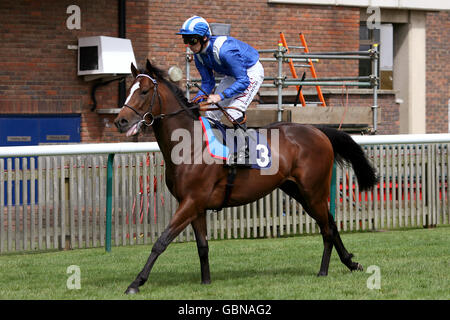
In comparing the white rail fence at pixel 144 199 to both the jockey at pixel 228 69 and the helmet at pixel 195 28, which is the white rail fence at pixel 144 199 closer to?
the jockey at pixel 228 69

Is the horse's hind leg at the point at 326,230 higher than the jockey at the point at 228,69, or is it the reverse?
the jockey at the point at 228,69

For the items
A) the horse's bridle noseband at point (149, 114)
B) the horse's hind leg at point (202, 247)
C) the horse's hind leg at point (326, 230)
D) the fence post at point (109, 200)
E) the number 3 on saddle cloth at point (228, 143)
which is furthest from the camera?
the fence post at point (109, 200)

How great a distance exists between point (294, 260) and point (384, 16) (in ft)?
33.9

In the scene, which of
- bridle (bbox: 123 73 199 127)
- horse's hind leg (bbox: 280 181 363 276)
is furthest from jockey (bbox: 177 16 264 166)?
horse's hind leg (bbox: 280 181 363 276)

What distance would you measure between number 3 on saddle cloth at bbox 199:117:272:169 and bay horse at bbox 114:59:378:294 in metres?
0.09

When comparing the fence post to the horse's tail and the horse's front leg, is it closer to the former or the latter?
the horse's tail

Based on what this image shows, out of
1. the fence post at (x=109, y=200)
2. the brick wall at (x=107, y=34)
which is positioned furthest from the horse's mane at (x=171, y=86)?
the brick wall at (x=107, y=34)

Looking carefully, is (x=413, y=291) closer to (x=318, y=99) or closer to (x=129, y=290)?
(x=129, y=290)

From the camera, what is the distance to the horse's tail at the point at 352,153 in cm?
888

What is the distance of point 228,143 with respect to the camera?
7.75 meters

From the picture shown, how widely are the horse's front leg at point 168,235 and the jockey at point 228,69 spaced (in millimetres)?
618

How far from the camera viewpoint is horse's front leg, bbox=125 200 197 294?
715 centimetres

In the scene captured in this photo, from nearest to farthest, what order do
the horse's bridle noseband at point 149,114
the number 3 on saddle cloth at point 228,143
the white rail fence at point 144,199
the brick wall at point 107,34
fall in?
the horse's bridle noseband at point 149,114, the number 3 on saddle cloth at point 228,143, the white rail fence at point 144,199, the brick wall at point 107,34

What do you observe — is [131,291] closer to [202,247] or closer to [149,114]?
[202,247]
